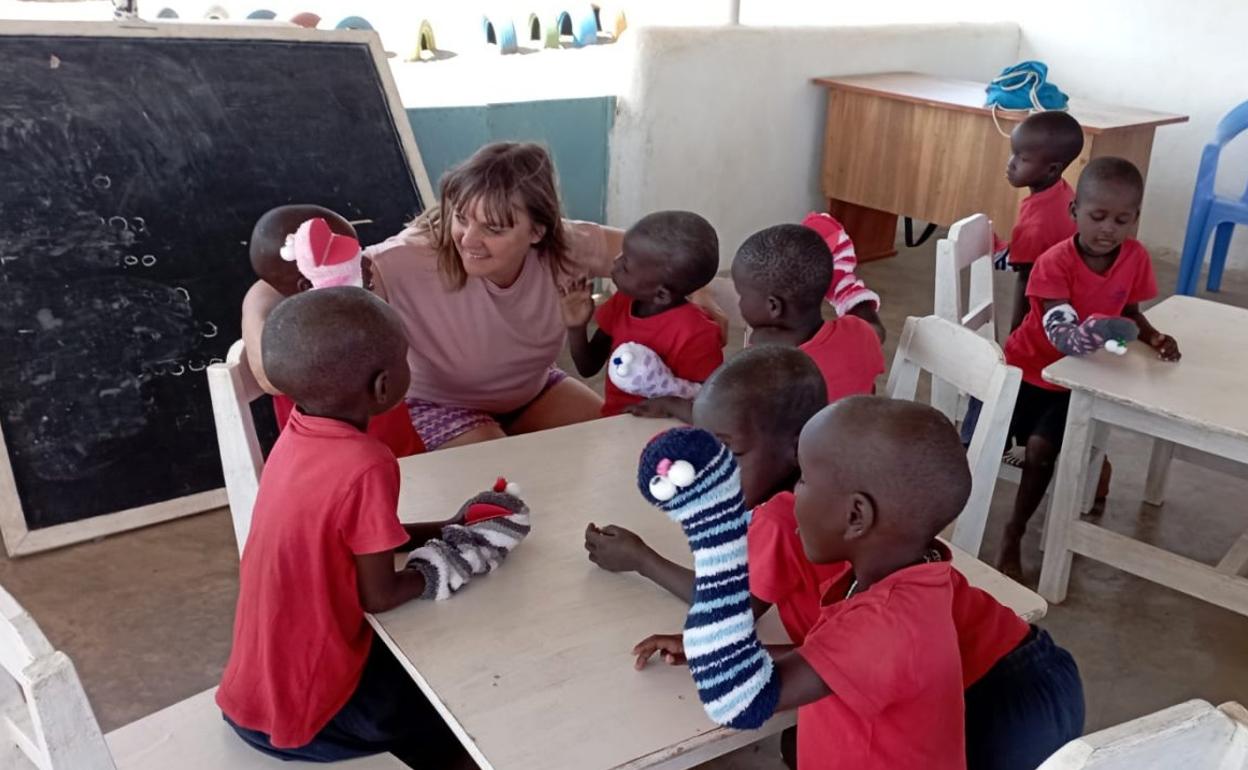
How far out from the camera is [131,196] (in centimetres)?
300

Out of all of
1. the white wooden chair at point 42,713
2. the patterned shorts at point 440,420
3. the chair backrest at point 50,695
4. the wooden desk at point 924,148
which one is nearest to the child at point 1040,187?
the wooden desk at point 924,148

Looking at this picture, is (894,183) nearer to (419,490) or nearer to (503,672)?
(419,490)

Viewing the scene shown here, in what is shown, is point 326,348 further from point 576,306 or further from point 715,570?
point 576,306

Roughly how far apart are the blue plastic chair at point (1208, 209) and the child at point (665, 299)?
3929 mm

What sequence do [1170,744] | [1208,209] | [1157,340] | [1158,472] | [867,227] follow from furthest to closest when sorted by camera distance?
[867,227], [1208,209], [1158,472], [1157,340], [1170,744]

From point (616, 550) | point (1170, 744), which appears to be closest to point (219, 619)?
point (616, 550)

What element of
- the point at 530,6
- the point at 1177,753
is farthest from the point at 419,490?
the point at 530,6

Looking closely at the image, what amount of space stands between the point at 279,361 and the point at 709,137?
157 inches

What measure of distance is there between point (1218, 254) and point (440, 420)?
4652mm

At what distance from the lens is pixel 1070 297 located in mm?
2818

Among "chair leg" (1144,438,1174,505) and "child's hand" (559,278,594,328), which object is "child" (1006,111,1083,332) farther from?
"child's hand" (559,278,594,328)

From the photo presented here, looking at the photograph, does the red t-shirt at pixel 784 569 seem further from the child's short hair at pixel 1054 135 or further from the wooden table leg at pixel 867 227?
the wooden table leg at pixel 867 227

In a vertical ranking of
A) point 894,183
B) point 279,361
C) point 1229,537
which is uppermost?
point 279,361

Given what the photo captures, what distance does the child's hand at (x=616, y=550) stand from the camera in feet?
4.83
